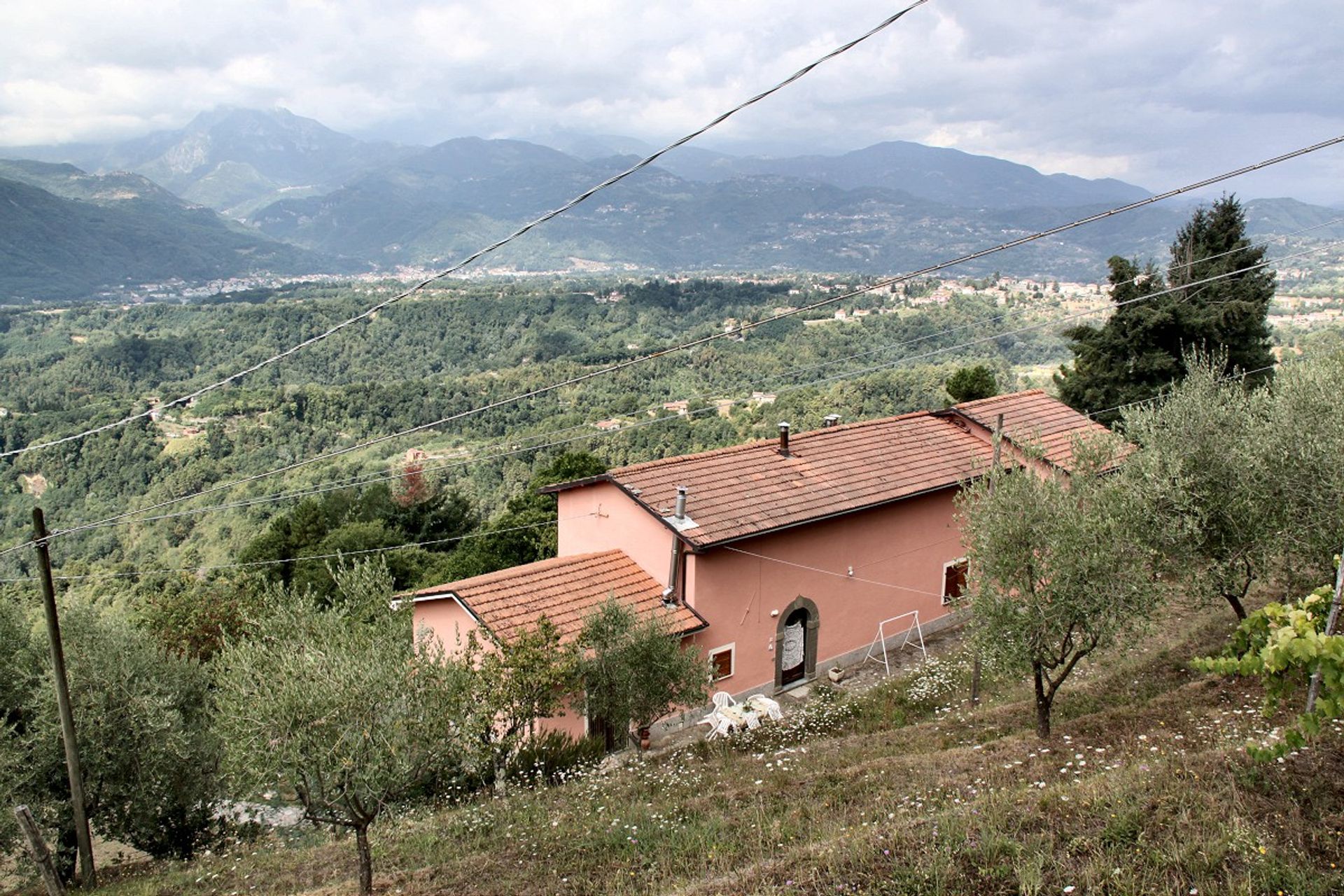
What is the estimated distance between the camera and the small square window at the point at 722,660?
15.5 metres

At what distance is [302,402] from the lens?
79.4 metres

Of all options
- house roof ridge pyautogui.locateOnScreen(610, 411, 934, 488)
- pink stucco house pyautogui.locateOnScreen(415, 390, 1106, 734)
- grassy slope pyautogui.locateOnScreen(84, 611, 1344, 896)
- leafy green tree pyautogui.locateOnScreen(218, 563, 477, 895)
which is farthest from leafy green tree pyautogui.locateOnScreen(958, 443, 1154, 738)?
house roof ridge pyautogui.locateOnScreen(610, 411, 934, 488)

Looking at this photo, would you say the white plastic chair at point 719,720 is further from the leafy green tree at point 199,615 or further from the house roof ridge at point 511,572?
the leafy green tree at point 199,615

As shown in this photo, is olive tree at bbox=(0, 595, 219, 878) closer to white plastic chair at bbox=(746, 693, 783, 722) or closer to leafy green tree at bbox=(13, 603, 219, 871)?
leafy green tree at bbox=(13, 603, 219, 871)

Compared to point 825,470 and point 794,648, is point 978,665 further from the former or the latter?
point 825,470

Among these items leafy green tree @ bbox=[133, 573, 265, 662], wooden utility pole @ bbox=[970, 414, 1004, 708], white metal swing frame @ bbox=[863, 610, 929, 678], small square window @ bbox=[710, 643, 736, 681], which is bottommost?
leafy green tree @ bbox=[133, 573, 265, 662]

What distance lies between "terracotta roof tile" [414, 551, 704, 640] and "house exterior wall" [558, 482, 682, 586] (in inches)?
15.1

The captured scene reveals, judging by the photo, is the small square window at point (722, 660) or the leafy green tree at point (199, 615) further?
the leafy green tree at point (199, 615)

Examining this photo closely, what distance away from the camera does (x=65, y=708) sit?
10148 mm

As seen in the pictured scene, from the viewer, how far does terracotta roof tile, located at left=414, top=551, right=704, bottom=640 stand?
13884 mm

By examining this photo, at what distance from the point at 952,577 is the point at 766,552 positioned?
6000mm

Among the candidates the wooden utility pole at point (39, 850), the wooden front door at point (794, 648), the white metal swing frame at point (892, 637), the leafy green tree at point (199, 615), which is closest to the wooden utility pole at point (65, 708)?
the wooden utility pole at point (39, 850)

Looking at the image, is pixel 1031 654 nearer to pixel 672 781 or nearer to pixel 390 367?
pixel 672 781

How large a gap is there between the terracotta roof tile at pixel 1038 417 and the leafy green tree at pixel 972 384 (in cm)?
702
